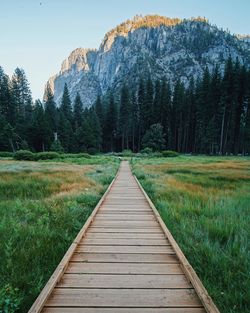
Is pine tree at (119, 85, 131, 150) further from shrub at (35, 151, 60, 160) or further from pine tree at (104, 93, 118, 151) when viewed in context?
shrub at (35, 151, 60, 160)

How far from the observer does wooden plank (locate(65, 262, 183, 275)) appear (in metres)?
3.61

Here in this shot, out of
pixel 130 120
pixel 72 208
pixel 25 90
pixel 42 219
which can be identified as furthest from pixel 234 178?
pixel 25 90

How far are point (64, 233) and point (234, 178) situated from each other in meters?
14.6

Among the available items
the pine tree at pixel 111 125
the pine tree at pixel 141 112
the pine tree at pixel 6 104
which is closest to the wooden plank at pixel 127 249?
the pine tree at pixel 141 112

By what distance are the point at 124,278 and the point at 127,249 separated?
116cm

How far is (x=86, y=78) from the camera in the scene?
7608 inches

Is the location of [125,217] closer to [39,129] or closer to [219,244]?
[219,244]

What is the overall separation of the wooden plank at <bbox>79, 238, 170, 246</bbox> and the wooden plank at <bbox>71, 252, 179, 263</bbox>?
20.2 inches

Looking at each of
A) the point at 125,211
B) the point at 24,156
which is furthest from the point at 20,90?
the point at 125,211

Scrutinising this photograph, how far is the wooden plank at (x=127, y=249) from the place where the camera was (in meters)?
4.44

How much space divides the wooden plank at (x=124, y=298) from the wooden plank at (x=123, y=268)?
50 centimetres

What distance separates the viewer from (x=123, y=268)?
12.3ft

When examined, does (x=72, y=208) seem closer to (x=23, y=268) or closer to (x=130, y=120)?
(x=23, y=268)

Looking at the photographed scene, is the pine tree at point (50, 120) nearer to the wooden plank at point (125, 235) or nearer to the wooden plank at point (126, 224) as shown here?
the wooden plank at point (126, 224)
